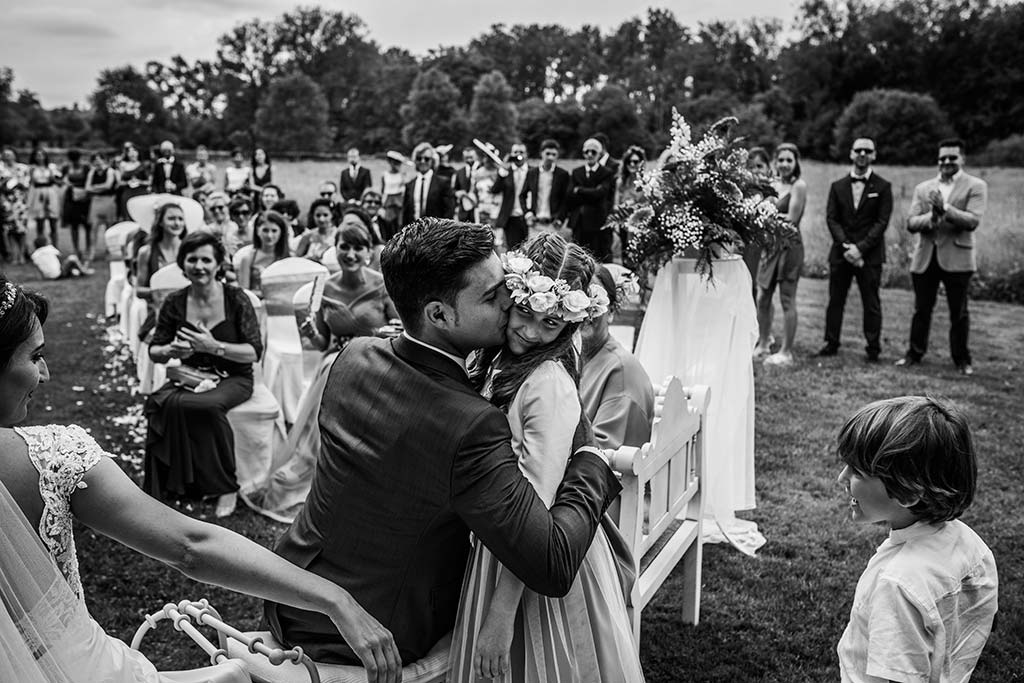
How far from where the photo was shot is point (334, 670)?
2.19 m

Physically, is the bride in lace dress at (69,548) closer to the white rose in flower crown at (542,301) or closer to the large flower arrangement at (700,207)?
the white rose in flower crown at (542,301)

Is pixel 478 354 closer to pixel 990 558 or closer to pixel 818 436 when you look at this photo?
pixel 990 558

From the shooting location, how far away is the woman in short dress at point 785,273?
29.1ft

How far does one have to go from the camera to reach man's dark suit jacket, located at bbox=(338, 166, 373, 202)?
50.8ft

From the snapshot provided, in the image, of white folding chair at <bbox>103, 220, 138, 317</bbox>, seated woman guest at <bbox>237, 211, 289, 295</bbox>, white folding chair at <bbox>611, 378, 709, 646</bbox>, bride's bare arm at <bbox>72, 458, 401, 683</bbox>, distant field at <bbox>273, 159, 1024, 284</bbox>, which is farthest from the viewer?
distant field at <bbox>273, 159, 1024, 284</bbox>

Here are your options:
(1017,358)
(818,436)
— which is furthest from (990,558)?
(1017,358)

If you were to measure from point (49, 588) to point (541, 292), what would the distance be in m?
1.27

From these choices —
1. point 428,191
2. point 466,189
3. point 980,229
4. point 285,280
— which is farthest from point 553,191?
point 980,229

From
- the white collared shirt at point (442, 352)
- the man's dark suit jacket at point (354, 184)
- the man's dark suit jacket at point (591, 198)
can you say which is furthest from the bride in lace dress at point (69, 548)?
the man's dark suit jacket at point (354, 184)

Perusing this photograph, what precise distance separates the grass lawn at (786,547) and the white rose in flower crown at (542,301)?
2.01m

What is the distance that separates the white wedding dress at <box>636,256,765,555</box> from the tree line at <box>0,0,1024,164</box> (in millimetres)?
35538

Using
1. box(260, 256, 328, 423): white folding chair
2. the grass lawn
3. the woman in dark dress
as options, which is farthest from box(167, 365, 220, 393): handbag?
box(260, 256, 328, 423): white folding chair

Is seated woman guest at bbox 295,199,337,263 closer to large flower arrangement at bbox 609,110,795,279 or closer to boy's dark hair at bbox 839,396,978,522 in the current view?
large flower arrangement at bbox 609,110,795,279

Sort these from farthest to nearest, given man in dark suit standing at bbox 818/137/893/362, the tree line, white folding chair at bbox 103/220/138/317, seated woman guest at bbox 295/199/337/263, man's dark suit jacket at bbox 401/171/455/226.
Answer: the tree line → man's dark suit jacket at bbox 401/171/455/226 → white folding chair at bbox 103/220/138/317 → man in dark suit standing at bbox 818/137/893/362 → seated woman guest at bbox 295/199/337/263
